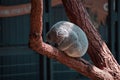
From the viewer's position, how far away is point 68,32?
2.07 metres

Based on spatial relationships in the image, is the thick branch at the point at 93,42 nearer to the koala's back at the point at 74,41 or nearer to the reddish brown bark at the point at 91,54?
the reddish brown bark at the point at 91,54

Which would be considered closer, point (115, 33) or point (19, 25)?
point (19, 25)

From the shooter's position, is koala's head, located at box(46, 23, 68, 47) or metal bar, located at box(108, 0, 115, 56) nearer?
koala's head, located at box(46, 23, 68, 47)

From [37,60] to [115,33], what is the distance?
4.08ft

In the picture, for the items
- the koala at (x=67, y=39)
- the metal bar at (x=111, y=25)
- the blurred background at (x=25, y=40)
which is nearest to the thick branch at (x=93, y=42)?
the koala at (x=67, y=39)

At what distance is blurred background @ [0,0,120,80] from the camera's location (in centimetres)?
506

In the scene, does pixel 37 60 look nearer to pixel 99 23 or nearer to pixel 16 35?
pixel 16 35

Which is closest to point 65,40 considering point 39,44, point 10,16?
point 39,44

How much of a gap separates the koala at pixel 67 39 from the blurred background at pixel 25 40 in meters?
2.79

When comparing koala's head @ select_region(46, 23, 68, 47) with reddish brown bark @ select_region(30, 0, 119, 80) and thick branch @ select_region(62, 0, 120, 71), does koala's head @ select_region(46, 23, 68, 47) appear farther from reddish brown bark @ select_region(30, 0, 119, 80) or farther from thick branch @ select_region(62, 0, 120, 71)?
thick branch @ select_region(62, 0, 120, 71)

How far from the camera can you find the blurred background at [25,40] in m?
5.06

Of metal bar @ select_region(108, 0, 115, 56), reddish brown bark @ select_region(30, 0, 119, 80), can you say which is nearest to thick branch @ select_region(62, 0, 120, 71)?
reddish brown bark @ select_region(30, 0, 119, 80)

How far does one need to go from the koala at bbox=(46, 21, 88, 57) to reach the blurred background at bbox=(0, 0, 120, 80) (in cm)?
279

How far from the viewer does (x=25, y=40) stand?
5207 millimetres
